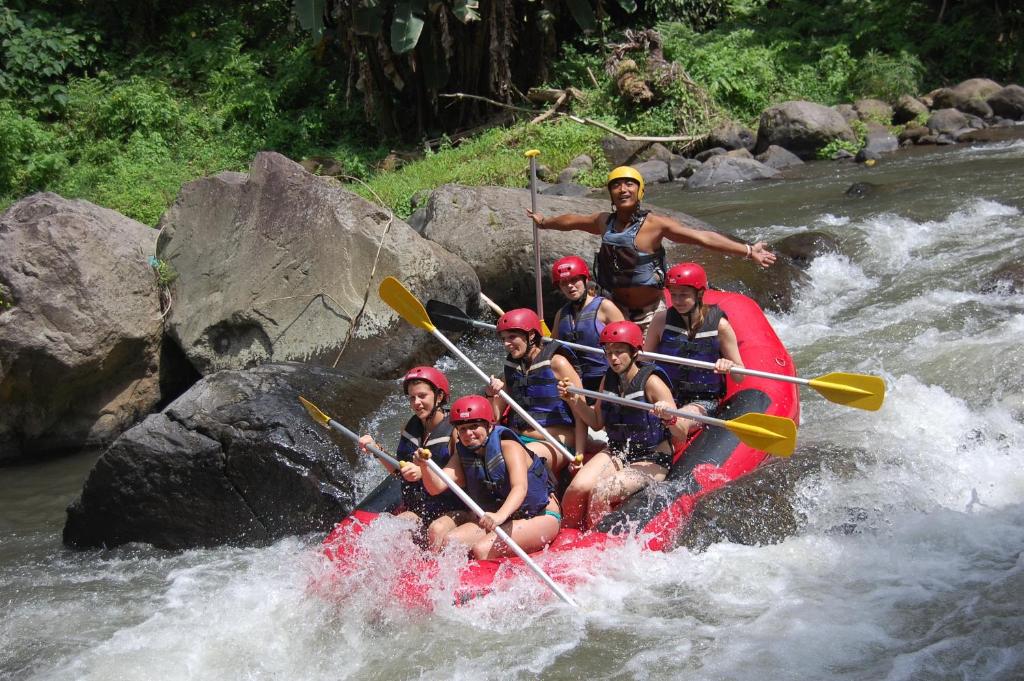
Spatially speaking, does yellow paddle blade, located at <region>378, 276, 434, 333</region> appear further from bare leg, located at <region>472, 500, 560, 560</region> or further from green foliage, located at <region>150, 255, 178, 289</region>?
green foliage, located at <region>150, 255, 178, 289</region>

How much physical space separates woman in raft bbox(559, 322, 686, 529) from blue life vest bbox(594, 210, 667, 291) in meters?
1.06

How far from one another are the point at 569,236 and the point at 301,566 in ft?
14.7

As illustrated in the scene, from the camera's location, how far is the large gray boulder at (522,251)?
8648 millimetres

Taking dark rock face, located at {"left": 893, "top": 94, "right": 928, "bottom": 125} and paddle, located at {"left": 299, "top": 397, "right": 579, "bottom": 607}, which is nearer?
paddle, located at {"left": 299, "top": 397, "right": 579, "bottom": 607}

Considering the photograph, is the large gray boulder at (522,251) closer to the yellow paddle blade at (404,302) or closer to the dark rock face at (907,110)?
the yellow paddle blade at (404,302)

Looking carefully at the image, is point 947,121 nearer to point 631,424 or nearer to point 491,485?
point 631,424

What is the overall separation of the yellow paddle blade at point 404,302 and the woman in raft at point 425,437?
131cm

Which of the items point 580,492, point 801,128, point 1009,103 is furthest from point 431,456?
point 1009,103

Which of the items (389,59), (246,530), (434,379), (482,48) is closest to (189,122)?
(389,59)

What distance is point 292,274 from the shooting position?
7.91 m

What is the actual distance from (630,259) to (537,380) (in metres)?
1.17

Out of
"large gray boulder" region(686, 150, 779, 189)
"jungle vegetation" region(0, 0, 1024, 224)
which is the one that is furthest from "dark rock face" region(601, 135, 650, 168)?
"large gray boulder" region(686, 150, 779, 189)

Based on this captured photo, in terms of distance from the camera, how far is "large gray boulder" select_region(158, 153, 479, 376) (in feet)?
25.6

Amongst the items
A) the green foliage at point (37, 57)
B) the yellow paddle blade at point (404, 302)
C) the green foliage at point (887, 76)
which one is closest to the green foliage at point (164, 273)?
the yellow paddle blade at point (404, 302)
